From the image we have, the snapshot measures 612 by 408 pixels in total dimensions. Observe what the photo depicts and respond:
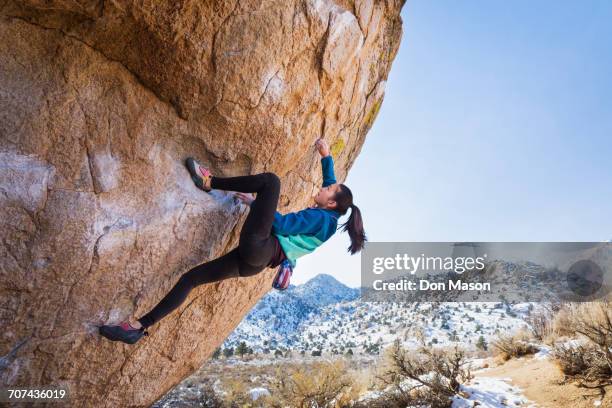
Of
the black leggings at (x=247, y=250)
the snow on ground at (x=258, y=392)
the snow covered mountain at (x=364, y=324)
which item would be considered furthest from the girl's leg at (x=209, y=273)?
the snow covered mountain at (x=364, y=324)

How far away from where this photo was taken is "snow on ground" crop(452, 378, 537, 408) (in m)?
6.62

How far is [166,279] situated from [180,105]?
163 centimetres

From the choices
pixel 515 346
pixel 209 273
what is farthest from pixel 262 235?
pixel 515 346

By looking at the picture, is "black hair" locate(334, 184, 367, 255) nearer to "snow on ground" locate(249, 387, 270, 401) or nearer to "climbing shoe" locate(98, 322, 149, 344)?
"climbing shoe" locate(98, 322, 149, 344)

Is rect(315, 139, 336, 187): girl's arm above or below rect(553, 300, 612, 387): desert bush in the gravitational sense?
above

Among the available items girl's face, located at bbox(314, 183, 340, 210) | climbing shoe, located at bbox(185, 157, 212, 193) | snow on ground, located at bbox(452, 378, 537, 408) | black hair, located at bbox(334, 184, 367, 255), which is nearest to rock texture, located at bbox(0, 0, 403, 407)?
climbing shoe, located at bbox(185, 157, 212, 193)

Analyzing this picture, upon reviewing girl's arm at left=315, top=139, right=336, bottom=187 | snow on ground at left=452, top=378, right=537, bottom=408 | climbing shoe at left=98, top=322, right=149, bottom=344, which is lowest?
climbing shoe at left=98, top=322, right=149, bottom=344

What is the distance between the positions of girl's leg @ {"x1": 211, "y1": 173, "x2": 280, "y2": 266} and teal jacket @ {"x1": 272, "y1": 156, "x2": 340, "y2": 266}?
0.51ft

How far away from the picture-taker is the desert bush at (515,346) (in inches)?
377

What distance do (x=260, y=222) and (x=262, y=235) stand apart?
11cm

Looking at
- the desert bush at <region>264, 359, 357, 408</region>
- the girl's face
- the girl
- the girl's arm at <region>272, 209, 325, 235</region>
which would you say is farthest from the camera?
the desert bush at <region>264, 359, 357, 408</region>

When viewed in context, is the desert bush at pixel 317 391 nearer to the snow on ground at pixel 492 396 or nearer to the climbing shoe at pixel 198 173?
the snow on ground at pixel 492 396

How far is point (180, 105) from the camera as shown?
3510mm

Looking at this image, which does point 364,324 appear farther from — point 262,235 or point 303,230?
point 262,235
